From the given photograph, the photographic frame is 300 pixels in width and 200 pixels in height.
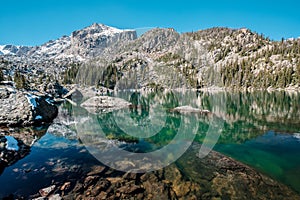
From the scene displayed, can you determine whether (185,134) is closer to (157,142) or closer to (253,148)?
(157,142)

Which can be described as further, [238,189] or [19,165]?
[19,165]

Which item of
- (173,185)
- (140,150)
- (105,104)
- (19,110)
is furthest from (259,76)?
(173,185)

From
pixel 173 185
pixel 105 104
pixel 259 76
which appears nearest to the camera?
pixel 173 185

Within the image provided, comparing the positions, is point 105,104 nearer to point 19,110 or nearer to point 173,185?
point 19,110

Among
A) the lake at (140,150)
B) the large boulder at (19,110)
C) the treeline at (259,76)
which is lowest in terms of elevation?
the lake at (140,150)

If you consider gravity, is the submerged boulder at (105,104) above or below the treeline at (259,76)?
below

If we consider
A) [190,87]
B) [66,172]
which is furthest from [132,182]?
[190,87]

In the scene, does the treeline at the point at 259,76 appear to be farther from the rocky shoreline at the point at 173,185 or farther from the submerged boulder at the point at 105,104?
the rocky shoreline at the point at 173,185

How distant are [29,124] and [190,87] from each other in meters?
133

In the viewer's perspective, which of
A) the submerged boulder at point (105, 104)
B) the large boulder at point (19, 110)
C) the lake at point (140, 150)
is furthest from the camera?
the submerged boulder at point (105, 104)

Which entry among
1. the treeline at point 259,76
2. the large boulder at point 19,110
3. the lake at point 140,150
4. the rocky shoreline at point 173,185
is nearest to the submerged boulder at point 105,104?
the lake at point 140,150

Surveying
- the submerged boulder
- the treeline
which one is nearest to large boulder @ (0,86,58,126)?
the submerged boulder

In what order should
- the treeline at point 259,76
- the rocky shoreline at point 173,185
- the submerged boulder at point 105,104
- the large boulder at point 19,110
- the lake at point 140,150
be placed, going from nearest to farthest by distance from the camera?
the rocky shoreline at point 173,185 < the lake at point 140,150 < the large boulder at point 19,110 < the submerged boulder at point 105,104 < the treeline at point 259,76

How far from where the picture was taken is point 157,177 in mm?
9586
